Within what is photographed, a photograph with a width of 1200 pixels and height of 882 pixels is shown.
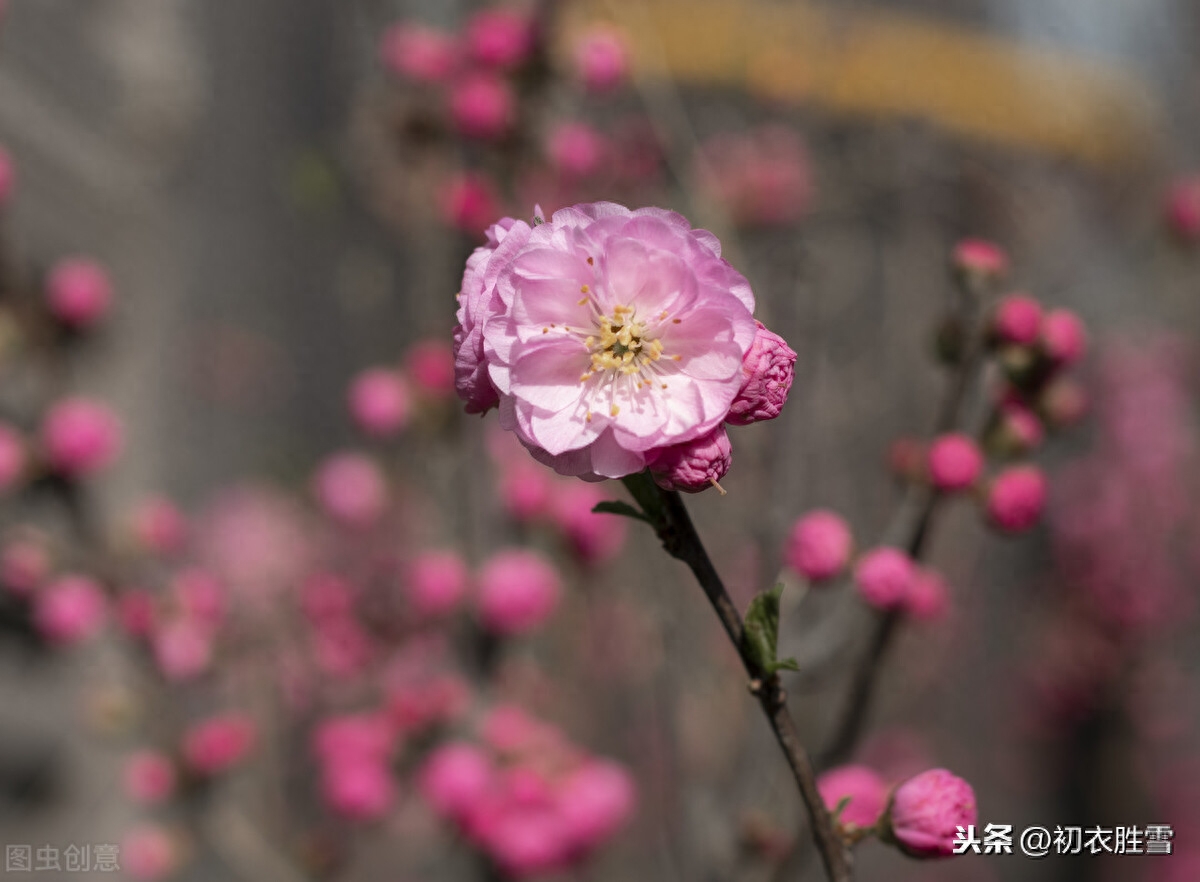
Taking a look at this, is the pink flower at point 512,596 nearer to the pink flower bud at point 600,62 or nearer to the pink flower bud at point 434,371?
the pink flower bud at point 434,371

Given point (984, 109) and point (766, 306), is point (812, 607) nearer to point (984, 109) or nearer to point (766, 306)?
point (766, 306)

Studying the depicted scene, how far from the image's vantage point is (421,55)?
5.39 ft

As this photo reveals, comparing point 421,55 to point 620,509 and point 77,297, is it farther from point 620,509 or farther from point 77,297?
point 620,509

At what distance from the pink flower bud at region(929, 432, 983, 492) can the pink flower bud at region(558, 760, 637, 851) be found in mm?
874

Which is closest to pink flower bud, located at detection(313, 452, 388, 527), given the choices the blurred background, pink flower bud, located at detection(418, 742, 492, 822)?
the blurred background

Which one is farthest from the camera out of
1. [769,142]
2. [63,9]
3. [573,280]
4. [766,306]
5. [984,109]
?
[984,109]

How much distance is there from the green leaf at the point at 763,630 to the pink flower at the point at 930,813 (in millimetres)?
232

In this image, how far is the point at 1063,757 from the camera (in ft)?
12.4

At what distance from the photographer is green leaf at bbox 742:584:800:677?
0.68 metres

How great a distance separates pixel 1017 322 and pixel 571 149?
95 cm

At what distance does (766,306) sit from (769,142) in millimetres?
2074

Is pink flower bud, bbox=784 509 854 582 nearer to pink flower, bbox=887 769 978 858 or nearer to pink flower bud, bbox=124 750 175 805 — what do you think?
pink flower, bbox=887 769 978 858

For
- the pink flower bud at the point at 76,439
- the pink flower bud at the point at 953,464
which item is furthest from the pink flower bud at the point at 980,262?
the pink flower bud at the point at 76,439

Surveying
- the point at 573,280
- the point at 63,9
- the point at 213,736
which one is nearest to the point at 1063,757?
the point at 213,736
